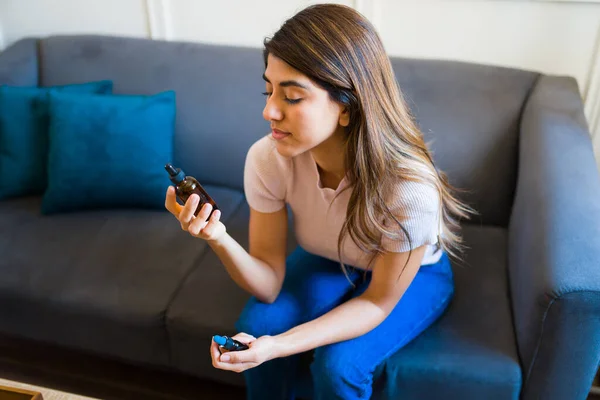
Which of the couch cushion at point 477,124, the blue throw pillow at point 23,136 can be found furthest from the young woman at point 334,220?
the blue throw pillow at point 23,136

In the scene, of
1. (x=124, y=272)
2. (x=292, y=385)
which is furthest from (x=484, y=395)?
(x=124, y=272)

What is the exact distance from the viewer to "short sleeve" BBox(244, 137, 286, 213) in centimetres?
129

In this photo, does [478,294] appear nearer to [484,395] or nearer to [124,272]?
[484,395]

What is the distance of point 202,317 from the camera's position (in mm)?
1431

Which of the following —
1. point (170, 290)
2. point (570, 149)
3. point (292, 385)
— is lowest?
point (292, 385)

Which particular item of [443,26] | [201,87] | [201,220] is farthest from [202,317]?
[443,26]

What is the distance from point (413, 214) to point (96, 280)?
89cm

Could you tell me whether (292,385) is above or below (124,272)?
below

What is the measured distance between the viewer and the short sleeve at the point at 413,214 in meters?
1.15

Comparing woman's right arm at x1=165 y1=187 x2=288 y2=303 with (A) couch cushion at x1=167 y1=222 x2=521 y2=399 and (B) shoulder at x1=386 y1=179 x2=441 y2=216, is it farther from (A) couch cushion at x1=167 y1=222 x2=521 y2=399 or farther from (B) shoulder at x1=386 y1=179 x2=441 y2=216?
(B) shoulder at x1=386 y1=179 x2=441 y2=216

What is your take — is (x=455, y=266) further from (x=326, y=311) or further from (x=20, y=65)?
(x=20, y=65)

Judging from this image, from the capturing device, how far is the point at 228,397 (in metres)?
1.63

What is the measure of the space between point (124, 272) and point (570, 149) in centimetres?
119

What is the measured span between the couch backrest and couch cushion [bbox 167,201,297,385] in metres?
0.48
